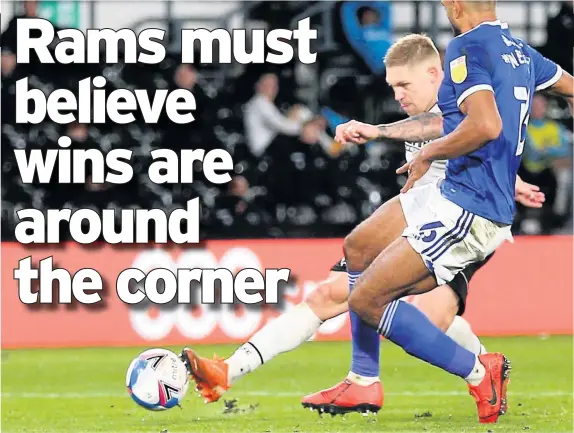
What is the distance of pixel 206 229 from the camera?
1140cm

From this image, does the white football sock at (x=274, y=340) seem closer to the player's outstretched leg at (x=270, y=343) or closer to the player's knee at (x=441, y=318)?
the player's outstretched leg at (x=270, y=343)

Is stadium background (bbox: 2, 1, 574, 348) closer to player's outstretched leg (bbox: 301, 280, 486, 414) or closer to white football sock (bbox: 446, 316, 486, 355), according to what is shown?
white football sock (bbox: 446, 316, 486, 355)

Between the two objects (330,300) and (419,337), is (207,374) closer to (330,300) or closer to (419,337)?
(330,300)

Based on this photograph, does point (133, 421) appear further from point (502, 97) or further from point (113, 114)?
point (113, 114)

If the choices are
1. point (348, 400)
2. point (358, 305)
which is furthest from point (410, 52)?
point (348, 400)

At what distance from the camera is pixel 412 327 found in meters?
6.08

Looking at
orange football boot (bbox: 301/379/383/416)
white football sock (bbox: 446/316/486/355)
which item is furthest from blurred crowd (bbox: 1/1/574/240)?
orange football boot (bbox: 301/379/383/416)

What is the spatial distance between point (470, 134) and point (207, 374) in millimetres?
1912

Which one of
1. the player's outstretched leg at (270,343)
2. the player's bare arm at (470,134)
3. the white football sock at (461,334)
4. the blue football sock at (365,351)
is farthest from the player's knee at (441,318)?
the player's bare arm at (470,134)

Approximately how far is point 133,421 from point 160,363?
0.41 metres

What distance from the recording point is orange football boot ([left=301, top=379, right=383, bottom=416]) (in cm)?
668

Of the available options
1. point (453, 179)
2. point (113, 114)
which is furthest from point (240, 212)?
point (453, 179)

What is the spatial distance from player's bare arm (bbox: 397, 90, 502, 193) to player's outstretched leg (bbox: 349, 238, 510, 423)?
18.7 inches

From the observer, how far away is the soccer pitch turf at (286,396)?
6.45 metres
